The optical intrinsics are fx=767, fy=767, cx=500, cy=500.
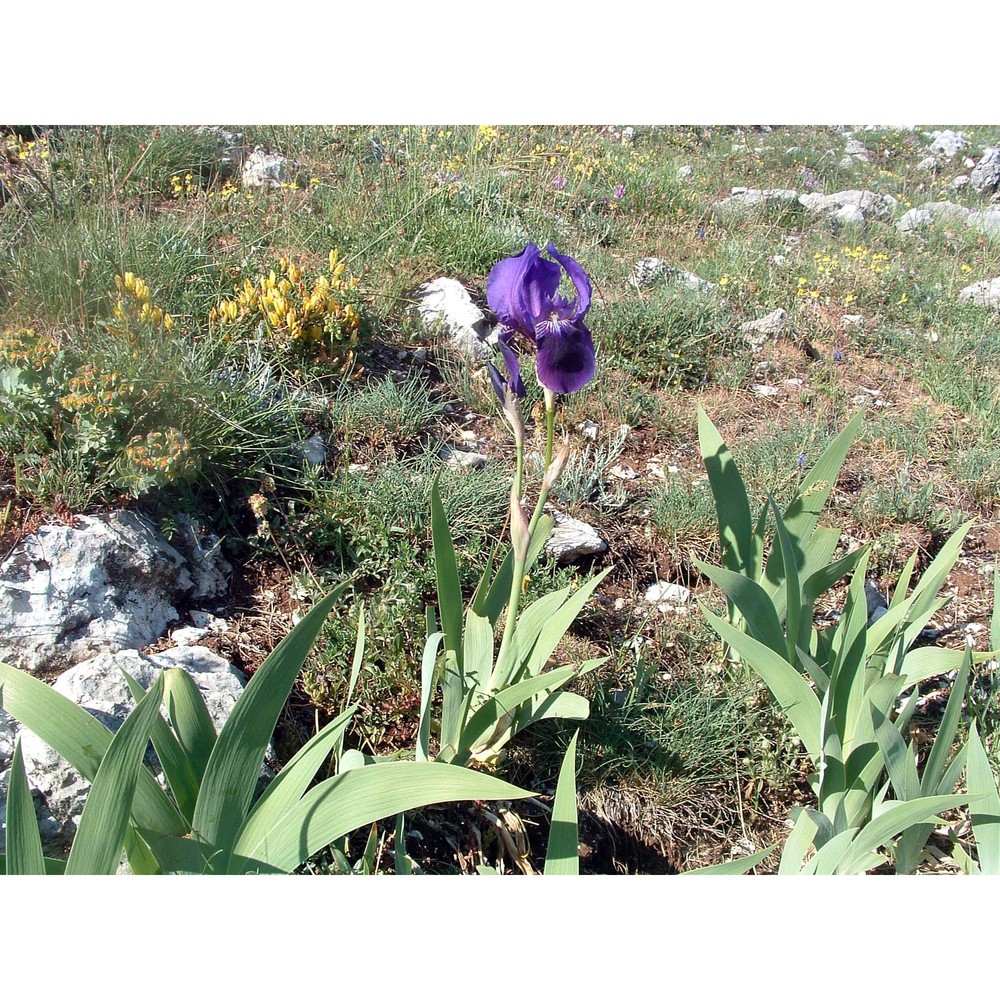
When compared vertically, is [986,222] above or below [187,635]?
above

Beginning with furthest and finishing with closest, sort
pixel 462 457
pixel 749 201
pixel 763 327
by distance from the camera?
pixel 749 201, pixel 763 327, pixel 462 457

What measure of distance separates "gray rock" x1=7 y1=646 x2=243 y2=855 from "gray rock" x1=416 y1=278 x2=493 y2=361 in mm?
1770

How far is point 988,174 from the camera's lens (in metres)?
7.34

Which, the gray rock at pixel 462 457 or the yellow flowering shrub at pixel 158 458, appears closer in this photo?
the yellow flowering shrub at pixel 158 458

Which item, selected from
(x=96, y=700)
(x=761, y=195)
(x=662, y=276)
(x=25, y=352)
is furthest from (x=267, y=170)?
(x=761, y=195)

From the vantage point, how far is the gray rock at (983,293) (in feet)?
15.1

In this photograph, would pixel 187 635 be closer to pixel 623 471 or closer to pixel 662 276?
pixel 623 471

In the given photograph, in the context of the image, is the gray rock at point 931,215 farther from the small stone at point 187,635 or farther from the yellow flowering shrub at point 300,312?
the small stone at point 187,635

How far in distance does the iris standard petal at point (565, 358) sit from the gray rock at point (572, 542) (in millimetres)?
1050

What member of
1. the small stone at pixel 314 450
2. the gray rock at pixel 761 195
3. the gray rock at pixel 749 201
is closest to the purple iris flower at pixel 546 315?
the small stone at pixel 314 450

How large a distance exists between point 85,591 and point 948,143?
10266 mm

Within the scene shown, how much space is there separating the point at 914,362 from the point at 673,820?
3.05 meters

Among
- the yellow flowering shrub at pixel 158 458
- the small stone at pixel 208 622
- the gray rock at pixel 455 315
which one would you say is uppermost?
the gray rock at pixel 455 315

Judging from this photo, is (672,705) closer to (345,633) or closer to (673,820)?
(673,820)
